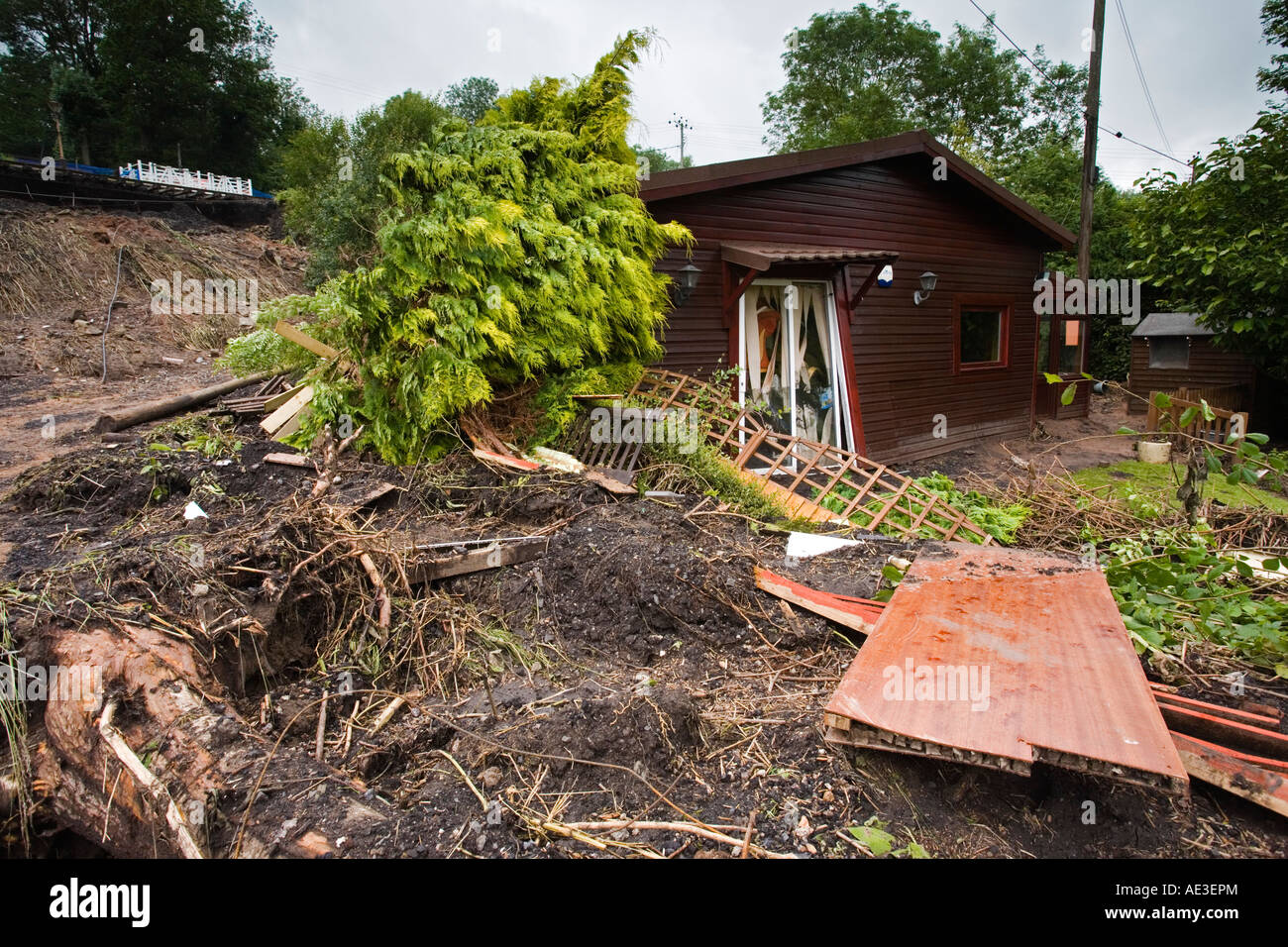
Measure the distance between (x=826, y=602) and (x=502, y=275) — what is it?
3.98 m

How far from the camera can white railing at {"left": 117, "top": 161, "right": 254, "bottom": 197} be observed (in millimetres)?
20641

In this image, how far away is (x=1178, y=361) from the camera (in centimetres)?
1661

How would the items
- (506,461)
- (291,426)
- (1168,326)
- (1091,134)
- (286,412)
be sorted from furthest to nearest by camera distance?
(1168,326) → (1091,134) → (286,412) → (291,426) → (506,461)

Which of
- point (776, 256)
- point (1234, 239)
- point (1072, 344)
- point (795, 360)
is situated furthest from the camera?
point (1072, 344)

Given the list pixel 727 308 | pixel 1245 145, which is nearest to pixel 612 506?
pixel 727 308

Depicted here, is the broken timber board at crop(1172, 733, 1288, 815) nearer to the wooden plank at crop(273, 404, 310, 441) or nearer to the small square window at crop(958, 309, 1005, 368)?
the wooden plank at crop(273, 404, 310, 441)

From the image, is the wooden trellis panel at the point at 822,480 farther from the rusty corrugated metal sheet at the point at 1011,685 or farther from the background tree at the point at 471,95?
the background tree at the point at 471,95

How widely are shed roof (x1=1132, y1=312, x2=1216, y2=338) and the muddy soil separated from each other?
16505 mm

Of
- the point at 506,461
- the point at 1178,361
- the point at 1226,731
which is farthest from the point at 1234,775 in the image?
the point at 1178,361

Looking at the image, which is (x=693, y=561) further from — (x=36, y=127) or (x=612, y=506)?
(x=36, y=127)

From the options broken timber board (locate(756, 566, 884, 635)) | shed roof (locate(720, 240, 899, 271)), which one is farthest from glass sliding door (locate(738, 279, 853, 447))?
broken timber board (locate(756, 566, 884, 635))

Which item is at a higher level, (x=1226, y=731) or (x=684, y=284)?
(x=684, y=284)

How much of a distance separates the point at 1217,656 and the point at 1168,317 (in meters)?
17.9

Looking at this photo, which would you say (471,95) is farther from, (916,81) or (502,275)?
(502,275)
